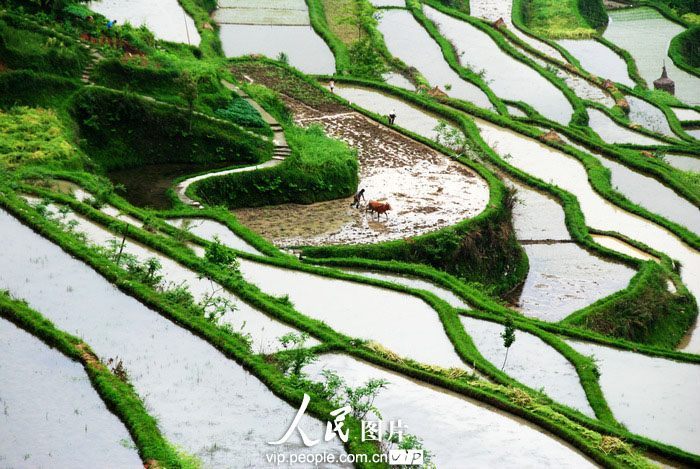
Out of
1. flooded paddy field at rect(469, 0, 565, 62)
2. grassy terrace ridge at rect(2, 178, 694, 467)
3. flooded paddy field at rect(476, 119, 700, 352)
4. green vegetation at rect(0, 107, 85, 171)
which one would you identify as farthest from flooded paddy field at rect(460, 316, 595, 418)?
flooded paddy field at rect(469, 0, 565, 62)

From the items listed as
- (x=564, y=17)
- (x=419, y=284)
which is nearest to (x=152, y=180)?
(x=419, y=284)

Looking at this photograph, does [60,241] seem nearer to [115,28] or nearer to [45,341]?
[45,341]

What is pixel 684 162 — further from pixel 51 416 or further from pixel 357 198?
pixel 51 416

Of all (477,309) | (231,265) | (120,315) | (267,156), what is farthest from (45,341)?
(267,156)

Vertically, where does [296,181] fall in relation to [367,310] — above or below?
above

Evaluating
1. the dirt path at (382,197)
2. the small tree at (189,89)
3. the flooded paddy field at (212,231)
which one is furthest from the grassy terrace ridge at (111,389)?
the small tree at (189,89)

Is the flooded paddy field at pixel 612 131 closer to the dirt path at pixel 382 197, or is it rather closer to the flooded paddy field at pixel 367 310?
the dirt path at pixel 382 197
